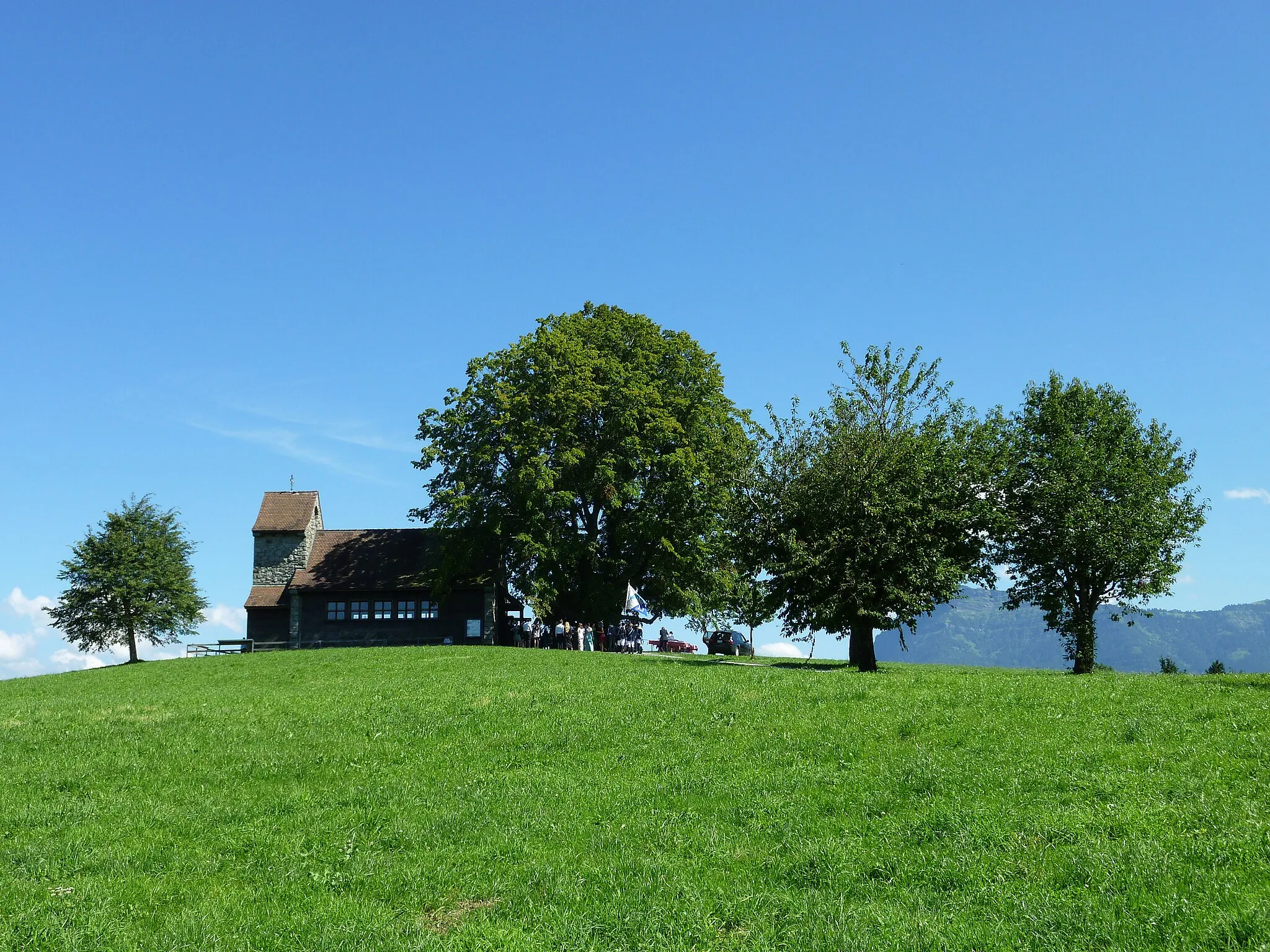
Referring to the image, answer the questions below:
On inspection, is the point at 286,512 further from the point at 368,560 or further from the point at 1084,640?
the point at 1084,640

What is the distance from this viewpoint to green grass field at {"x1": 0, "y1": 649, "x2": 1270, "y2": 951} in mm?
11359

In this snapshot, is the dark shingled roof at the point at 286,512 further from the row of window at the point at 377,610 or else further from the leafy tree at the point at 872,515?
the leafy tree at the point at 872,515

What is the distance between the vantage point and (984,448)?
139 feet

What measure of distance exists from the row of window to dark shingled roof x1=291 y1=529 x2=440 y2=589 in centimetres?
126

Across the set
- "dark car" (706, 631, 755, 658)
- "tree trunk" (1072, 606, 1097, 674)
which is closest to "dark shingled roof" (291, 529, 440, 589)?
"dark car" (706, 631, 755, 658)

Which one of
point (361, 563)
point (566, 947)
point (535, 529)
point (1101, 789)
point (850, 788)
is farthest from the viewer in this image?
point (361, 563)

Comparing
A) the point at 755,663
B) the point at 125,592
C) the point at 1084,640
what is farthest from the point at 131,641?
the point at 1084,640

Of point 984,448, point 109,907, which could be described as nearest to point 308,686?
point 109,907

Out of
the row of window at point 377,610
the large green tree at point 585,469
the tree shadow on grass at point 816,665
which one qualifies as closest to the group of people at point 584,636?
the large green tree at point 585,469

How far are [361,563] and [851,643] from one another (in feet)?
117

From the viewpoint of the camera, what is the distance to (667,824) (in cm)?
1482

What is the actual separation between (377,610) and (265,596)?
26.9 feet

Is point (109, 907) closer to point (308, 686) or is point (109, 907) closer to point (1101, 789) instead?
point (1101, 789)

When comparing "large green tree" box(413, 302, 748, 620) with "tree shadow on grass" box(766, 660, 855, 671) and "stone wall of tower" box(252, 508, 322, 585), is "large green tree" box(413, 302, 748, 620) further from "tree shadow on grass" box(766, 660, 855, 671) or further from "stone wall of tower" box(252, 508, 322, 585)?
Result: "stone wall of tower" box(252, 508, 322, 585)
